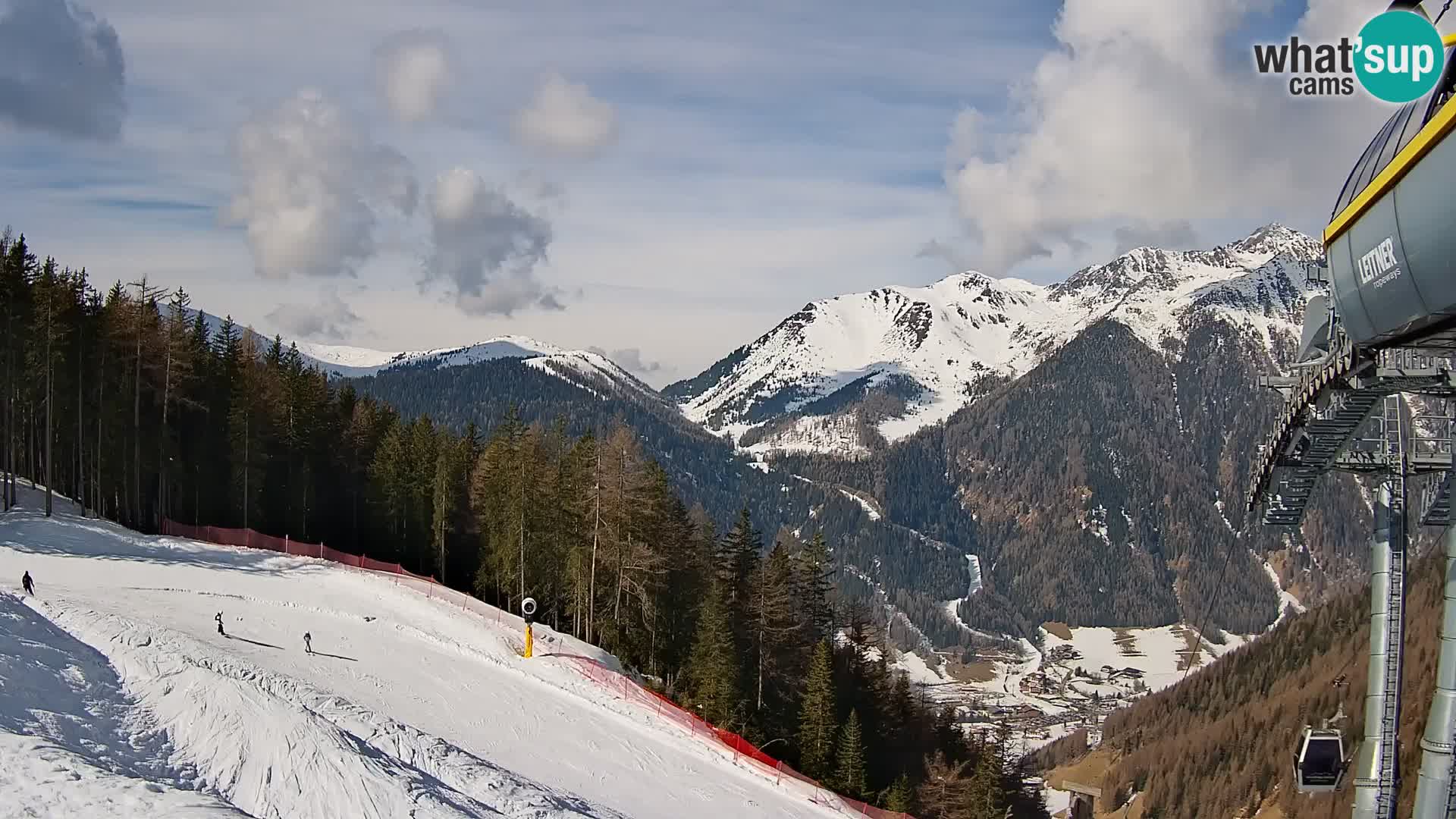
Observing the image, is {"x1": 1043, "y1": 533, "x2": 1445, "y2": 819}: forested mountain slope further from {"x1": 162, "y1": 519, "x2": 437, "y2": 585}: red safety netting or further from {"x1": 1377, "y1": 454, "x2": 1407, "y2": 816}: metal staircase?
{"x1": 162, "y1": 519, "x2": 437, "y2": 585}: red safety netting

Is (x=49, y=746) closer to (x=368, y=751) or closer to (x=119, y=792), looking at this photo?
(x=119, y=792)

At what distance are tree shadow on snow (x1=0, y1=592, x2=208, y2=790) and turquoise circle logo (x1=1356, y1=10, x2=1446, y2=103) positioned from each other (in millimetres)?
23012

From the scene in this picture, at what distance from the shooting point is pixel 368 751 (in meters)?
25.7

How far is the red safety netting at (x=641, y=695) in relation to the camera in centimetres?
3731

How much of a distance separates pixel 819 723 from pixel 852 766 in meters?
2.24

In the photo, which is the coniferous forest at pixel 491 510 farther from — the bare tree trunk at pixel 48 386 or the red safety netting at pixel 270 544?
the red safety netting at pixel 270 544

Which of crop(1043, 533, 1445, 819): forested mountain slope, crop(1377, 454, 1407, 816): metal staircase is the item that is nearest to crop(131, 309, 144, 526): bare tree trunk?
crop(1377, 454, 1407, 816): metal staircase

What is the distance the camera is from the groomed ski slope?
22141 mm

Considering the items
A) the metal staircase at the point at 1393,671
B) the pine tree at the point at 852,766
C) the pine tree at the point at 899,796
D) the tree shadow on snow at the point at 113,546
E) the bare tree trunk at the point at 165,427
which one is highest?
the bare tree trunk at the point at 165,427

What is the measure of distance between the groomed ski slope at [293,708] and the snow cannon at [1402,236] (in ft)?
61.6

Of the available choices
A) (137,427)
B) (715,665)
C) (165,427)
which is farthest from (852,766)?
(137,427)

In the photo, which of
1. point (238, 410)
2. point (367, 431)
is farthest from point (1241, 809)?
point (238, 410)

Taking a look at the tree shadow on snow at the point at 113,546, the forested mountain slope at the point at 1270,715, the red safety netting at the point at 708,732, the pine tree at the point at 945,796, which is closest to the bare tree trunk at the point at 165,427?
the tree shadow on snow at the point at 113,546

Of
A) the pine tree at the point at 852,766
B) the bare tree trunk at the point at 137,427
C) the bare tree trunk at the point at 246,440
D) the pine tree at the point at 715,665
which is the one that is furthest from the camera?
the bare tree trunk at the point at 246,440
